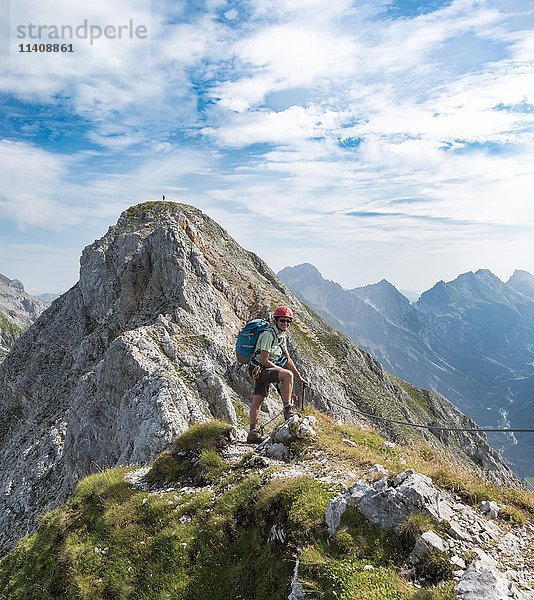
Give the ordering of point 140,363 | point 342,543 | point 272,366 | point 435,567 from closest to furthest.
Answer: point 435,567 → point 342,543 → point 272,366 → point 140,363

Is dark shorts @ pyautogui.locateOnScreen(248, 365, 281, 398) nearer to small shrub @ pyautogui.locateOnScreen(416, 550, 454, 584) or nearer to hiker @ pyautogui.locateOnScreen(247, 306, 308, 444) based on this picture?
hiker @ pyautogui.locateOnScreen(247, 306, 308, 444)

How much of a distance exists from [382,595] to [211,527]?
4638 mm

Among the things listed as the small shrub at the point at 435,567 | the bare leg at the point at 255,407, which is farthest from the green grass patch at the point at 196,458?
the small shrub at the point at 435,567

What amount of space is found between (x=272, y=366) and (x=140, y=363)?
19.7 meters

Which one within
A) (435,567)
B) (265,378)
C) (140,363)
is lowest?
(435,567)

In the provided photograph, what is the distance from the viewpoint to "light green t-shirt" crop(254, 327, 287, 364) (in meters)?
13.0

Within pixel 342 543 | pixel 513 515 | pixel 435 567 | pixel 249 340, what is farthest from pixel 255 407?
pixel 513 515

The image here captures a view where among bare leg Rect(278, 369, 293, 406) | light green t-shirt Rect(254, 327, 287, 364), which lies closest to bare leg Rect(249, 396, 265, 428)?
bare leg Rect(278, 369, 293, 406)

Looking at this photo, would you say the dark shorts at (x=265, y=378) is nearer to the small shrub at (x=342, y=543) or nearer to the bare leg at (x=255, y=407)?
the bare leg at (x=255, y=407)

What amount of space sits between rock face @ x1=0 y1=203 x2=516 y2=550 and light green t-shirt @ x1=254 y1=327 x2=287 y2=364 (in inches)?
113

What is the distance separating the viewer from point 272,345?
43.6ft

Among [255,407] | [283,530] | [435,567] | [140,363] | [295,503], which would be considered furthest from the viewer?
[140,363]

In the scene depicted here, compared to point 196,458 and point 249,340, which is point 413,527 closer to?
point 249,340

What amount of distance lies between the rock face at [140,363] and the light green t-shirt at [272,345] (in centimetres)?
288
